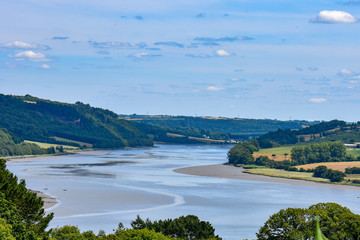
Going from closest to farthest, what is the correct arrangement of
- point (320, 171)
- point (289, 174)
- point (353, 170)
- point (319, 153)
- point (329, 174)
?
point (329, 174), point (353, 170), point (320, 171), point (289, 174), point (319, 153)

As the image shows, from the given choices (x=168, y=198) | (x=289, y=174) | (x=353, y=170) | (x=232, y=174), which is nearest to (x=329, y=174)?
(x=353, y=170)

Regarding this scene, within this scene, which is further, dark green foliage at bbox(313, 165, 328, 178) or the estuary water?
dark green foliage at bbox(313, 165, 328, 178)

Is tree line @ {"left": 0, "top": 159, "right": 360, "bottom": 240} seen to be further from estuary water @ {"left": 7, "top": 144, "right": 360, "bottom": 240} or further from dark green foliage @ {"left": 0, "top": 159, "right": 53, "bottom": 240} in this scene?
estuary water @ {"left": 7, "top": 144, "right": 360, "bottom": 240}

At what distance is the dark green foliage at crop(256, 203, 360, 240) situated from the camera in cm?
4447

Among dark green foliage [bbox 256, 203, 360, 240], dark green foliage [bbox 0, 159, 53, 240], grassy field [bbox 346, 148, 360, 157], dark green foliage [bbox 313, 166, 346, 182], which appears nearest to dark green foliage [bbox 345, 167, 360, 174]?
dark green foliage [bbox 313, 166, 346, 182]

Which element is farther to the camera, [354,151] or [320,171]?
[354,151]

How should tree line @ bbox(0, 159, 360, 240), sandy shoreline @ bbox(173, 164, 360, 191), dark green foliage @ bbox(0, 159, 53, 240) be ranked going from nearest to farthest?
1. dark green foliage @ bbox(0, 159, 53, 240)
2. tree line @ bbox(0, 159, 360, 240)
3. sandy shoreline @ bbox(173, 164, 360, 191)

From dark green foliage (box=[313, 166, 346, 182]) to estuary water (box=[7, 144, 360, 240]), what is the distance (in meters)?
10.6

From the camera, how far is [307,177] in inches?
5330

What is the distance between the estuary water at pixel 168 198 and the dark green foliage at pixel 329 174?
10.6 metres

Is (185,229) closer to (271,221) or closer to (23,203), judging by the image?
(271,221)

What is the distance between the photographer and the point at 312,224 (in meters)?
45.1

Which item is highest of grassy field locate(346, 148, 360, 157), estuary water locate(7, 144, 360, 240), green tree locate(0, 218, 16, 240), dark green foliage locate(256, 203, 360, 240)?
grassy field locate(346, 148, 360, 157)

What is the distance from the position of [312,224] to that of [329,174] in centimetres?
9118
